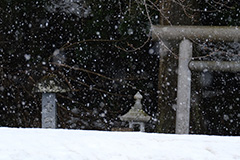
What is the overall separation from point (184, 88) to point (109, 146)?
11.7ft

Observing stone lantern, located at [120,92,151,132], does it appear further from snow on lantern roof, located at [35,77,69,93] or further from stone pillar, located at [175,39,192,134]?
snow on lantern roof, located at [35,77,69,93]

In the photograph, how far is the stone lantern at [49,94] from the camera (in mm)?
3965

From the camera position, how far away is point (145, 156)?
0.53 metres

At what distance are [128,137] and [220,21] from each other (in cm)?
509

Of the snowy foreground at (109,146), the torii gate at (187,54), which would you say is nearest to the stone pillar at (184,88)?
the torii gate at (187,54)

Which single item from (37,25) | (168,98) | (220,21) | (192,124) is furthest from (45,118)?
(220,21)

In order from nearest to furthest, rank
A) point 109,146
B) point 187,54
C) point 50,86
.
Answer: point 109,146 → point 50,86 → point 187,54

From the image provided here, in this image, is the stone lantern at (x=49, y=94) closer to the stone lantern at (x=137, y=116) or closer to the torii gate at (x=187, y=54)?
the stone lantern at (x=137, y=116)

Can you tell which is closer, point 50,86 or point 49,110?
point 50,86

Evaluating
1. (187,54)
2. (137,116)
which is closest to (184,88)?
(187,54)

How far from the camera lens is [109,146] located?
1.84 ft

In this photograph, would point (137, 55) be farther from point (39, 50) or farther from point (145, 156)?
point (145, 156)

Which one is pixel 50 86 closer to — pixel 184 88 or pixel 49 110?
pixel 49 110

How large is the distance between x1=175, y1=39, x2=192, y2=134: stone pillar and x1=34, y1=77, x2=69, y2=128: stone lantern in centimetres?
122
